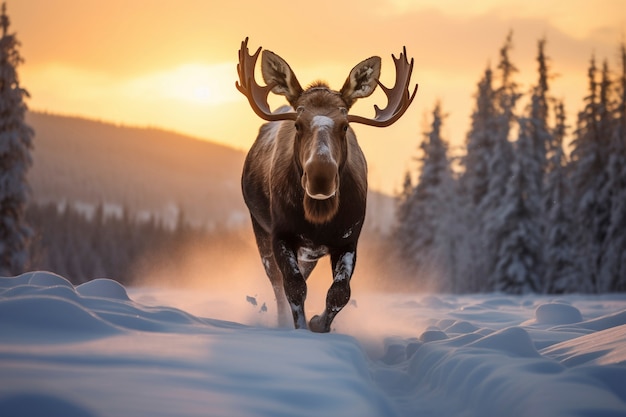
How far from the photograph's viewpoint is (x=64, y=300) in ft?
14.5

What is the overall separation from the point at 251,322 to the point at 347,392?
212 inches

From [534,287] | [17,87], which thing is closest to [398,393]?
[17,87]

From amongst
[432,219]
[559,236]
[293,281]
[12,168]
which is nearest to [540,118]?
[559,236]

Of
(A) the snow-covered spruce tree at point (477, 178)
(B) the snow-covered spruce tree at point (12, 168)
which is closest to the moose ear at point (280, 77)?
(B) the snow-covered spruce tree at point (12, 168)

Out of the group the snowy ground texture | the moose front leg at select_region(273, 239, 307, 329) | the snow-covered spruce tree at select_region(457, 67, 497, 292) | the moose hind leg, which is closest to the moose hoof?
the moose front leg at select_region(273, 239, 307, 329)

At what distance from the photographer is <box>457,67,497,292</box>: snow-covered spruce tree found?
140ft

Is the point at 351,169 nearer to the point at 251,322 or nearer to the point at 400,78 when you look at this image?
the point at 400,78

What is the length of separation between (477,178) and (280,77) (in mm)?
36964

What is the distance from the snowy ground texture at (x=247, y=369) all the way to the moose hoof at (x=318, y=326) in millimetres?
875

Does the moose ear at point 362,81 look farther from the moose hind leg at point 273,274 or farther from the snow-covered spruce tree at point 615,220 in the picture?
the snow-covered spruce tree at point 615,220

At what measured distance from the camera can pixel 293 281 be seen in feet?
23.2

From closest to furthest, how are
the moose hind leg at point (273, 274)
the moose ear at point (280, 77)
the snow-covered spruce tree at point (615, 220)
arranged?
the moose ear at point (280, 77) → the moose hind leg at point (273, 274) → the snow-covered spruce tree at point (615, 220)

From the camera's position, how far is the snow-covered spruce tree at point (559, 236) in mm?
37500

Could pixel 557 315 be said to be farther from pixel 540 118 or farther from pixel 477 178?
pixel 477 178
